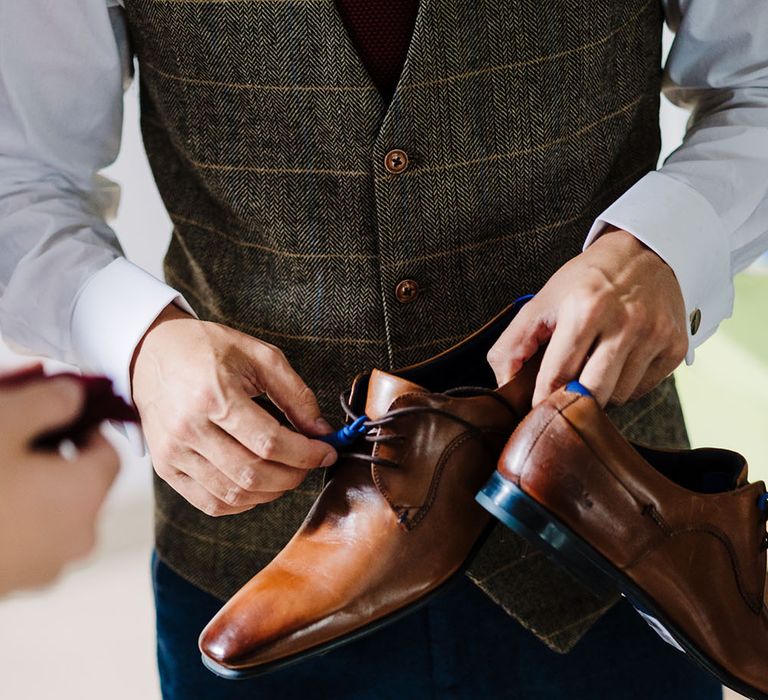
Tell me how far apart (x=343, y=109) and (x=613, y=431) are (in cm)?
33

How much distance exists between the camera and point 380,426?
73 cm

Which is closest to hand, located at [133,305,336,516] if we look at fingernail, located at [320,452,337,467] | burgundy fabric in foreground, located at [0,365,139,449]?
fingernail, located at [320,452,337,467]

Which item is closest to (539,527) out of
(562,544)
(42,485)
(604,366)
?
(562,544)

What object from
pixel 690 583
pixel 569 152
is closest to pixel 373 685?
pixel 690 583

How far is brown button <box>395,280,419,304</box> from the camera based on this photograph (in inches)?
32.5

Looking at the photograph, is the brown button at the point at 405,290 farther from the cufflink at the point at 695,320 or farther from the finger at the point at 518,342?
the cufflink at the point at 695,320

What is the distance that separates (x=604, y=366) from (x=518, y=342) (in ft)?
0.25

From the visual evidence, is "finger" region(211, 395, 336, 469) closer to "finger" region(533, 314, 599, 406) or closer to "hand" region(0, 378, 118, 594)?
"finger" region(533, 314, 599, 406)

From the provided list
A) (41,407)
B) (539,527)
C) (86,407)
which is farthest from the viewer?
(41,407)

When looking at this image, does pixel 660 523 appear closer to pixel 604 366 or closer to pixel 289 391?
pixel 604 366

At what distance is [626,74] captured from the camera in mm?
843

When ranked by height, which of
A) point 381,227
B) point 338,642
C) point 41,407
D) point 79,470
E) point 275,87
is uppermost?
point 275,87

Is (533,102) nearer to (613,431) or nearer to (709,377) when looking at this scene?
(613,431)

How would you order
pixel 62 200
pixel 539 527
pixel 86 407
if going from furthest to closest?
pixel 86 407 → pixel 62 200 → pixel 539 527
